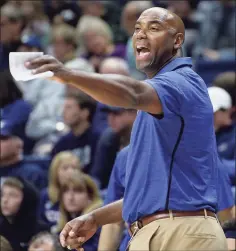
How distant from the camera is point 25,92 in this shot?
996cm

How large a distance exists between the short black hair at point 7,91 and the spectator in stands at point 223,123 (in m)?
2.26

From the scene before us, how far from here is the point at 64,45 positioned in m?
10.4

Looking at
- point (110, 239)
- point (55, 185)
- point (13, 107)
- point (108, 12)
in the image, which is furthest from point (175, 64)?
point (108, 12)

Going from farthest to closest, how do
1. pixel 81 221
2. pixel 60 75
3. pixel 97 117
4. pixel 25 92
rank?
pixel 25 92, pixel 97 117, pixel 81 221, pixel 60 75

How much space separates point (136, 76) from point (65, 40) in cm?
134

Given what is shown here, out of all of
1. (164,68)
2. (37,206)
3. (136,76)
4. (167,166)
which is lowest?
(37,206)

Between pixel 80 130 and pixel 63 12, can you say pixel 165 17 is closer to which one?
pixel 80 130

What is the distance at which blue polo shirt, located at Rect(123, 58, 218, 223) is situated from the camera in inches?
155

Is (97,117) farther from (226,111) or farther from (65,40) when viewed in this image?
(226,111)

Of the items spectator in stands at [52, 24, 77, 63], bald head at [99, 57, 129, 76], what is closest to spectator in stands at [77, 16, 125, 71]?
spectator in stands at [52, 24, 77, 63]

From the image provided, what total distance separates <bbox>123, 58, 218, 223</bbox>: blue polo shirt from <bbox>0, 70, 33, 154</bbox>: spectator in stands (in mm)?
4601

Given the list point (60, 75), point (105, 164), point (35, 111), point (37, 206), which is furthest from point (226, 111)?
point (60, 75)

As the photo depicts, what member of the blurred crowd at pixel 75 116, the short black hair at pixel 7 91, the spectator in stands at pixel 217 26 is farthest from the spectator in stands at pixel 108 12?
the short black hair at pixel 7 91

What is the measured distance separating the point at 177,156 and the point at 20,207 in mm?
3785
